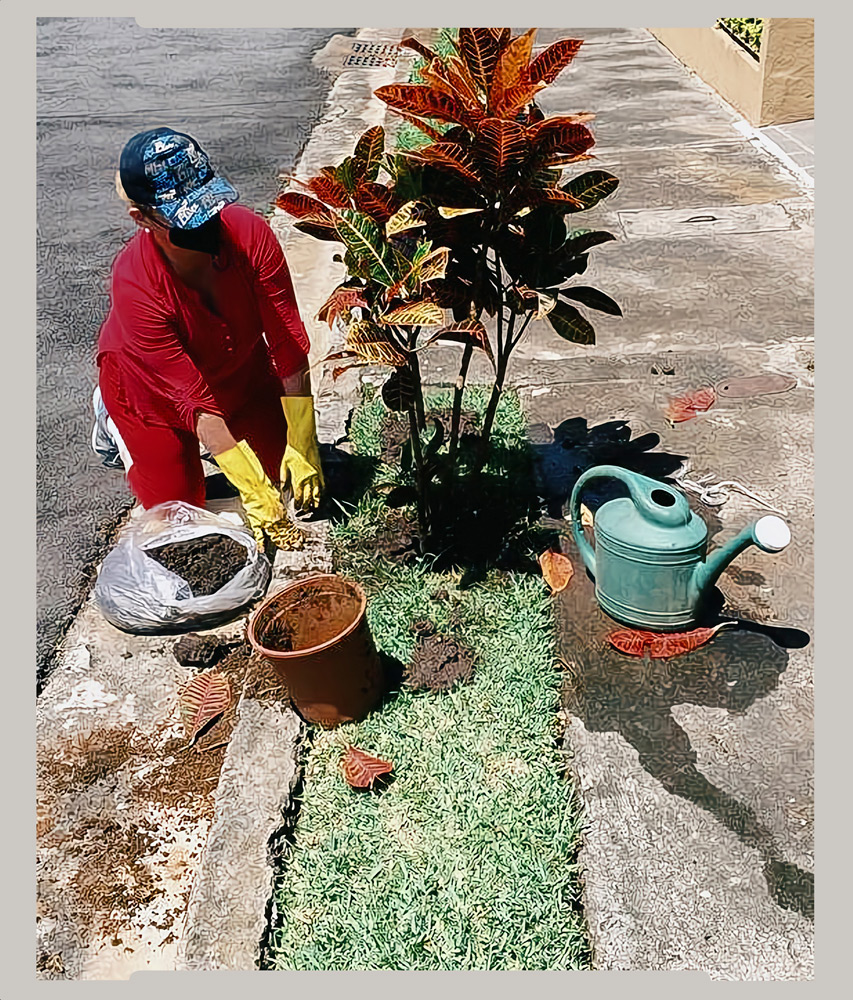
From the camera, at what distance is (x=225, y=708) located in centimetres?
339

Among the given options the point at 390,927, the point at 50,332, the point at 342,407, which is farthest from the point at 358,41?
the point at 390,927

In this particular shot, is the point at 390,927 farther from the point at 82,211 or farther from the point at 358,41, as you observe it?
the point at 358,41

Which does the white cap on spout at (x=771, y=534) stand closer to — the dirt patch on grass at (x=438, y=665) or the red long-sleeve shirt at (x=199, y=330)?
the dirt patch on grass at (x=438, y=665)

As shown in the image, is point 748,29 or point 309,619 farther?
point 748,29

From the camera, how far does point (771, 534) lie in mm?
2992

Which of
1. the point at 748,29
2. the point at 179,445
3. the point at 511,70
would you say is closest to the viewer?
the point at 511,70

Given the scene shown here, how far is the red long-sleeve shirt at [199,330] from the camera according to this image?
3422mm

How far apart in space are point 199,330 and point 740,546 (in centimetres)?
214

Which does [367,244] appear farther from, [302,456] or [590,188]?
[302,456]

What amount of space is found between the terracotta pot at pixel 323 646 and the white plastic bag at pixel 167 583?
645 mm

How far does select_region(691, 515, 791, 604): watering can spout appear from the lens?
299 cm

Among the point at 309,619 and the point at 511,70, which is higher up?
the point at 511,70

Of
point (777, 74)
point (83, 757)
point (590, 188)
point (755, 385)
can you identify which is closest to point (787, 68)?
point (777, 74)

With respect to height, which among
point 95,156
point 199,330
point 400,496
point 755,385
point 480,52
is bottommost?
point 95,156
